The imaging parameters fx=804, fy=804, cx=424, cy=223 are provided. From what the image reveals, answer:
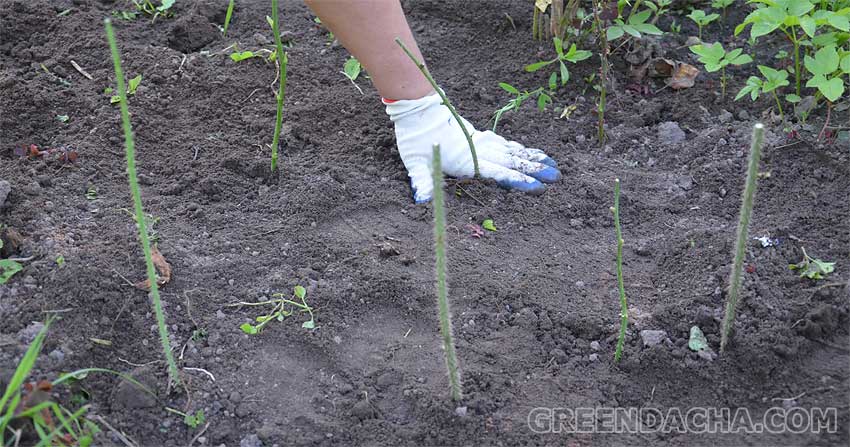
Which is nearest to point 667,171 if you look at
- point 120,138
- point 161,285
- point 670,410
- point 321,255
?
point 670,410

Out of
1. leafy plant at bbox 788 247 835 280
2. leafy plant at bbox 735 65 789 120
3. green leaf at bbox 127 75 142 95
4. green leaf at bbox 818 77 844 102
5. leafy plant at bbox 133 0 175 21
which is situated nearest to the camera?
leafy plant at bbox 788 247 835 280

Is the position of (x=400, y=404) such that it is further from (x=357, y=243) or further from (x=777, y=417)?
(x=777, y=417)

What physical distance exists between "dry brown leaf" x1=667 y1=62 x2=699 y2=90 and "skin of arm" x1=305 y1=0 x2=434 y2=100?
36.4 inches

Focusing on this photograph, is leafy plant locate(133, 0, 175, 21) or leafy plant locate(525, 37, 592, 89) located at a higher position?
leafy plant locate(525, 37, 592, 89)

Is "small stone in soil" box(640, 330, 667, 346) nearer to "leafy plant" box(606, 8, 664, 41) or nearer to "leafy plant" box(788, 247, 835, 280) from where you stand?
"leafy plant" box(788, 247, 835, 280)

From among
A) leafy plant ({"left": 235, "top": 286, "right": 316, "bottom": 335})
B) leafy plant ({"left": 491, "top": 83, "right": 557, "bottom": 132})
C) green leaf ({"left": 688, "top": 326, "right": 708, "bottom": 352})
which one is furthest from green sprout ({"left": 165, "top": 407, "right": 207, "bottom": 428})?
leafy plant ({"left": 491, "top": 83, "right": 557, "bottom": 132})

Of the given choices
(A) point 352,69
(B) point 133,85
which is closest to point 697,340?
(A) point 352,69

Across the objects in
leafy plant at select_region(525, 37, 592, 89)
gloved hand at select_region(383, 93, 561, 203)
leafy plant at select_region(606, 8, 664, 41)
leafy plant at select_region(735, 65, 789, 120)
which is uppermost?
leafy plant at select_region(606, 8, 664, 41)

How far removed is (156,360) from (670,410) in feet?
3.99

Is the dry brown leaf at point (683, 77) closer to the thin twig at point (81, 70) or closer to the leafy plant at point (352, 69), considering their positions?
the leafy plant at point (352, 69)

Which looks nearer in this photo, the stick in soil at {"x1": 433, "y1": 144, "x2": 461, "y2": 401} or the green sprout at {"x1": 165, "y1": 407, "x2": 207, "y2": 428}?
the stick in soil at {"x1": 433, "y1": 144, "x2": 461, "y2": 401}

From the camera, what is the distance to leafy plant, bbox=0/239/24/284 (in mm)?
2055

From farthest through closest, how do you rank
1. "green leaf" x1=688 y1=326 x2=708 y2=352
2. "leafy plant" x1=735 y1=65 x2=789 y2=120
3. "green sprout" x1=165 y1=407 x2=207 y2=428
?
"leafy plant" x1=735 y1=65 x2=789 y2=120 < "green leaf" x1=688 y1=326 x2=708 y2=352 < "green sprout" x1=165 y1=407 x2=207 y2=428

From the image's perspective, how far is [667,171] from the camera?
2602 mm
